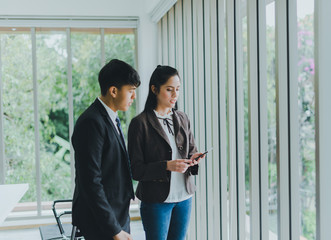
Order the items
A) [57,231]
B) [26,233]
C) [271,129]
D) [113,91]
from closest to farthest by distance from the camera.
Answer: [113,91]
[271,129]
[57,231]
[26,233]

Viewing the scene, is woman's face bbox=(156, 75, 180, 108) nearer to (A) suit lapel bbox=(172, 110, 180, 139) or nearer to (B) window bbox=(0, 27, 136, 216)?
(A) suit lapel bbox=(172, 110, 180, 139)

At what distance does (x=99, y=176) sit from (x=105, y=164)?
0.06 metres

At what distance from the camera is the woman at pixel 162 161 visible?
1848mm

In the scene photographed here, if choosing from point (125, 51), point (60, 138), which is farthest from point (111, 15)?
point (60, 138)

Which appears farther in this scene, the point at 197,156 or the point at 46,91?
the point at 46,91

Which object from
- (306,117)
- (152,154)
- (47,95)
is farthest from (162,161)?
(47,95)

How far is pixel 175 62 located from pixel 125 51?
3.57ft

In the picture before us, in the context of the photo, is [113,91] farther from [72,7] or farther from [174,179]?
[72,7]

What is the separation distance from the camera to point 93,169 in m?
1.42

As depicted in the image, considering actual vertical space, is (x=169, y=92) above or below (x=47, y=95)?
below

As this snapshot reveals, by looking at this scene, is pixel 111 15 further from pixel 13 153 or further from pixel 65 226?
pixel 65 226

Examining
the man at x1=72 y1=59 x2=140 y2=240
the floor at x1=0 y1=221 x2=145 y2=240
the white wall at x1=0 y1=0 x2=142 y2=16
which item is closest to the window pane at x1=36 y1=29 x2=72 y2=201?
the white wall at x1=0 y1=0 x2=142 y2=16

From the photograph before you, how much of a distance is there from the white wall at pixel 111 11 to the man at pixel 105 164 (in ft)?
8.27

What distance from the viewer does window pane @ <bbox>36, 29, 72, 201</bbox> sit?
4.20 m
